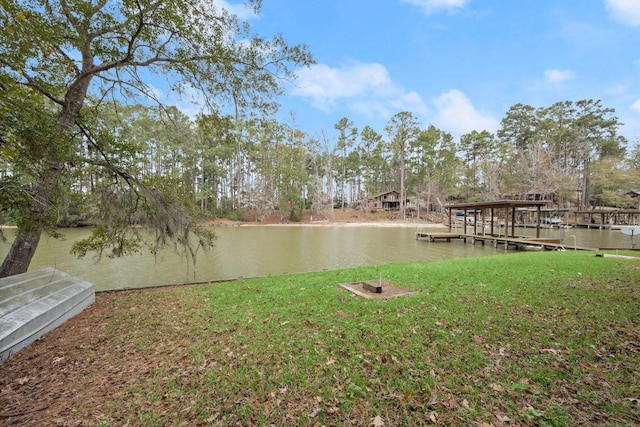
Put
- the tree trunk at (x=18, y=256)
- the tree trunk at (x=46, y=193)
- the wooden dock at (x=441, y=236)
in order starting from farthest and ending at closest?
the wooden dock at (x=441, y=236), the tree trunk at (x=18, y=256), the tree trunk at (x=46, y=193)

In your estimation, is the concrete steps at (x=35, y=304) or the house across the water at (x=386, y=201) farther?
the house across the water at (x=386, y=201)

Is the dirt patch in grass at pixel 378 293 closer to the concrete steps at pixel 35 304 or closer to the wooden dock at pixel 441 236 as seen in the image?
the concrete steps at pixel 35 304

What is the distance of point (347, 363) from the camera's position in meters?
2.93

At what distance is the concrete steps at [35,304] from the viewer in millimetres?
3562

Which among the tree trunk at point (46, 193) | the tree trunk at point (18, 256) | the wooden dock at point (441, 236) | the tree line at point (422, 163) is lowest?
the wooden dock at point (441, 236)

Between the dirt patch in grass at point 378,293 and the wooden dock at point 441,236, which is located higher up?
the wooden dock at point 441,236

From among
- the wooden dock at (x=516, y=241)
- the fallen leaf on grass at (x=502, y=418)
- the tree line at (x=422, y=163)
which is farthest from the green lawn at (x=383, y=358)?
the tree line at (x=422, y=163)

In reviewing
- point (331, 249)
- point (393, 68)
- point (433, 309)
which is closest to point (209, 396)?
point (433, 309)

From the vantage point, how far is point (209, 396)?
2.53m

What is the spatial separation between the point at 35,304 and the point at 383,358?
5156 mm

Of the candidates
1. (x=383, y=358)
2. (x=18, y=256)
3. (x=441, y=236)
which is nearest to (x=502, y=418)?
(x=383, y=358)

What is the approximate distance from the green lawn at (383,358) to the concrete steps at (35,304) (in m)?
0.72

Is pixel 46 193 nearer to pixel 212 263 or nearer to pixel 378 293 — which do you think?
pixel 378 293

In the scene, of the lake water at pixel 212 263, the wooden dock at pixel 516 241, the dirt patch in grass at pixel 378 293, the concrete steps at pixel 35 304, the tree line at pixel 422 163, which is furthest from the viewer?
the tree line at pixel 422 163
